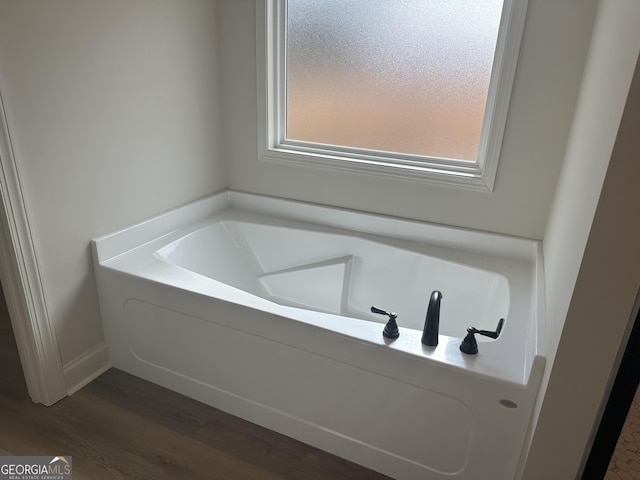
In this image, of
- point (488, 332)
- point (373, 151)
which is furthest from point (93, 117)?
point (488, 332)

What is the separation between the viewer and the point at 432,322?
55.7 inches

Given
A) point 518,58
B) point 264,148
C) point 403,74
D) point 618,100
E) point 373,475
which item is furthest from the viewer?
point 264,148

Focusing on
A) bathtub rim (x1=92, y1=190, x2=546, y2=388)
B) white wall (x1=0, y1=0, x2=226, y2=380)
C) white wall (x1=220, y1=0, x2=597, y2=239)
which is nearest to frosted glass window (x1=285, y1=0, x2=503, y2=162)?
white wall (x1=220, y1=0, x2=597, y2=239)

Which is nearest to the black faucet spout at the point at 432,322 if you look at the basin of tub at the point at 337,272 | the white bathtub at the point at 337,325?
the white bathtub at the point at 337,325

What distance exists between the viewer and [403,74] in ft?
6.88

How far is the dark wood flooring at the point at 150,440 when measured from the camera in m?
1.56

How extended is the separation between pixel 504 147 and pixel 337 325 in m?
1.10

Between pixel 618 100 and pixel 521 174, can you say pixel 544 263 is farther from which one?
pixel 618 100

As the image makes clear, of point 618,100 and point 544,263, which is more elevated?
point 618,100

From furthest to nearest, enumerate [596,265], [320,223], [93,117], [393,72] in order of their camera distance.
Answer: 1. [320,223]
2. [393,72]
3. [93,117]
4. [596,265]

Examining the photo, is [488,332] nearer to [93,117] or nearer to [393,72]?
[393,72]

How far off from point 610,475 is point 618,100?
123 cm

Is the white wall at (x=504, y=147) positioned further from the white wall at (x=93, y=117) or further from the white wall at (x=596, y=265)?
the white wall at (x=596, y=265)

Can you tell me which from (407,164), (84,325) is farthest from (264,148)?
(84,325)
